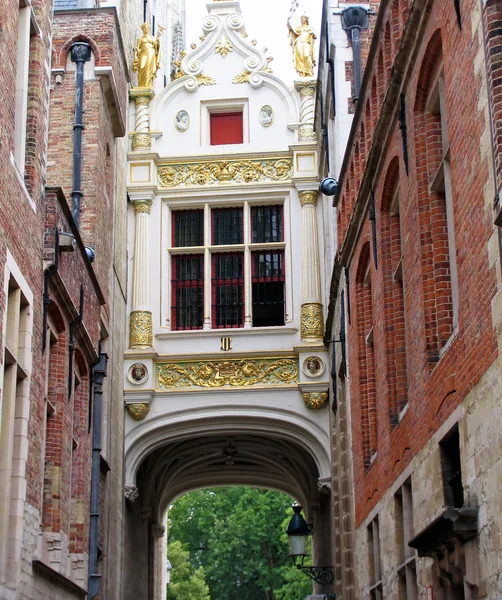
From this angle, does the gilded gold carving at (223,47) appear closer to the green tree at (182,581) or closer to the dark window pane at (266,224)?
the dark window pane at (266,224)

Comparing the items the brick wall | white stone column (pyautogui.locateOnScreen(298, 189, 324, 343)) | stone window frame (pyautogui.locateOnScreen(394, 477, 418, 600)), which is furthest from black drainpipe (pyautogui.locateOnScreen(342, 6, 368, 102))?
stone window frame (pyautogui.locateOnScreen(394, 477, 418, 600))

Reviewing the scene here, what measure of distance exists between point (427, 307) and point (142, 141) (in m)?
14.9

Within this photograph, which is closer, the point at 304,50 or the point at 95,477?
the point at 95,477

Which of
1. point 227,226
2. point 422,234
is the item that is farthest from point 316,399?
point 422,234

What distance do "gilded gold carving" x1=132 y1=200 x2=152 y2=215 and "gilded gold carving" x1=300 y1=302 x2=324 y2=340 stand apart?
383 cm

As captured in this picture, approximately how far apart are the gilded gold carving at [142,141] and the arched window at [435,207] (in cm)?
1385

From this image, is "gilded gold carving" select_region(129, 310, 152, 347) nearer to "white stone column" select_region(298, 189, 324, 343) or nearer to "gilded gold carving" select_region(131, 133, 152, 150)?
"white stone column" select_region(298, 189, 324, 343)

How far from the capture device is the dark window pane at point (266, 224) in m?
23.9

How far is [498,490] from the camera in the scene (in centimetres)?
737

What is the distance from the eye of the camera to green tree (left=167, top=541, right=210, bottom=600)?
4600 centimetres

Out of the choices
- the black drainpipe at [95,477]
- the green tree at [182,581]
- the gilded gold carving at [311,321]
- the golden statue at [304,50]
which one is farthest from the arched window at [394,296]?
the green tree at [182,581]

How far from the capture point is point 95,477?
18.5 m

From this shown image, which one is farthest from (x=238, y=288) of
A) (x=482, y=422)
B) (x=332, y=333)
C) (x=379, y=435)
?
(x=482, y=422)

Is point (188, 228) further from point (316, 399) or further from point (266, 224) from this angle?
point (316, 399)
